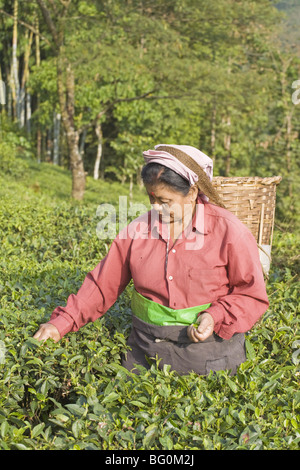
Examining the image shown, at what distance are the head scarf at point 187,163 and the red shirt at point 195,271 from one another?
10cm

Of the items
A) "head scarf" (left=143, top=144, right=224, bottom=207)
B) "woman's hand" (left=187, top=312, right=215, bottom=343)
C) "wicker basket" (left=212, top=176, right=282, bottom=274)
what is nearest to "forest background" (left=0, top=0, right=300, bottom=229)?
"wicker basket" (left=212, top=176, right=282, bottom=274)

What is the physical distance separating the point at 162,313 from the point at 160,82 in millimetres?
12081

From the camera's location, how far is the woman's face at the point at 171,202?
8.03ft

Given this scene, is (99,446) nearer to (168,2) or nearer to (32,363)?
(32,363)

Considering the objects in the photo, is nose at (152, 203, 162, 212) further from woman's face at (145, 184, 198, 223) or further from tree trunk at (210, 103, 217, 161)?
tree trunk at (210, 103, 217, 161)

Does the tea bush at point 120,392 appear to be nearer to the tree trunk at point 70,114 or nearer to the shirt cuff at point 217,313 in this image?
the shirt cuff at point 217,313

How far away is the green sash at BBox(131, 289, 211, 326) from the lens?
2510 mm

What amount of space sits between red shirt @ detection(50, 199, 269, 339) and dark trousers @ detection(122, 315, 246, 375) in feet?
0.35

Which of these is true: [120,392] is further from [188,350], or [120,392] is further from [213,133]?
[213,133]

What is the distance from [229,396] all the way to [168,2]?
45.2ft

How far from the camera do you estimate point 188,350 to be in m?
2.52

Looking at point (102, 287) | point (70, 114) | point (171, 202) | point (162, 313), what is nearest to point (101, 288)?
point (102, 287)

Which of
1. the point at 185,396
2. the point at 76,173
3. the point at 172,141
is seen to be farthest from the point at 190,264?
the point at 172,141

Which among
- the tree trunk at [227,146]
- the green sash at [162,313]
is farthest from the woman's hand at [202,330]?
the tree trunk at [227,146]
